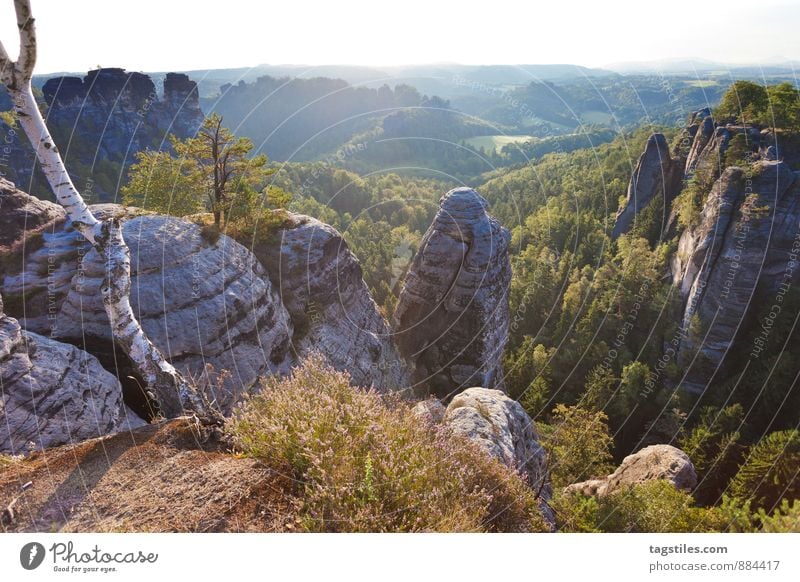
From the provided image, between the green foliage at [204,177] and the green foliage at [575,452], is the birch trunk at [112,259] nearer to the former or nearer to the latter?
the green foliage at [204,177]

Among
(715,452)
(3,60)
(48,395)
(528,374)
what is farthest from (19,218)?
(528,374)

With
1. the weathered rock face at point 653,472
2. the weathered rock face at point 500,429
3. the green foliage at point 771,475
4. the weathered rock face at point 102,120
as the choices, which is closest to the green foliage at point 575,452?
the weathered rock face at point 653,472

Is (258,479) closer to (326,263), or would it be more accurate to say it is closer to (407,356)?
→ (326,263)

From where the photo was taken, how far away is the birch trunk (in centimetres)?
870

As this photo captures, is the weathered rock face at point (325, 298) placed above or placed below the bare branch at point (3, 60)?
below

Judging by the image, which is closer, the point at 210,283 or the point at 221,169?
the point at 210,283

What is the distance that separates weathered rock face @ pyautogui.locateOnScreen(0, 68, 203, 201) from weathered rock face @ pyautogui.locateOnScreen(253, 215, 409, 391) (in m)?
89.1

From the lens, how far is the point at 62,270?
16.8m

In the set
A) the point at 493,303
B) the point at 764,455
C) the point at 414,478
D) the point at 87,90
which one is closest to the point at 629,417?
the point at 764,455

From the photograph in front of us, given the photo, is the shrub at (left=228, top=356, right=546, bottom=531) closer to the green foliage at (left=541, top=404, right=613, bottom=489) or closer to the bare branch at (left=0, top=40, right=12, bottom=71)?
the bare branch at (left=0, top=40, right=12, bottom=71)

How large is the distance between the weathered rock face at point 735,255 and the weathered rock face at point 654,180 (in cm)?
2783

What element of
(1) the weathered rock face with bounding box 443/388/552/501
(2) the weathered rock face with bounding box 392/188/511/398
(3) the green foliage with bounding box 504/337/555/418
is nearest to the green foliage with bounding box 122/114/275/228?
(2) the weathered rock face with bounding box 392/188/511/398

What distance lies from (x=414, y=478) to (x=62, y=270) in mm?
17740

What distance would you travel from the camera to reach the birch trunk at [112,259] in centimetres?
870
